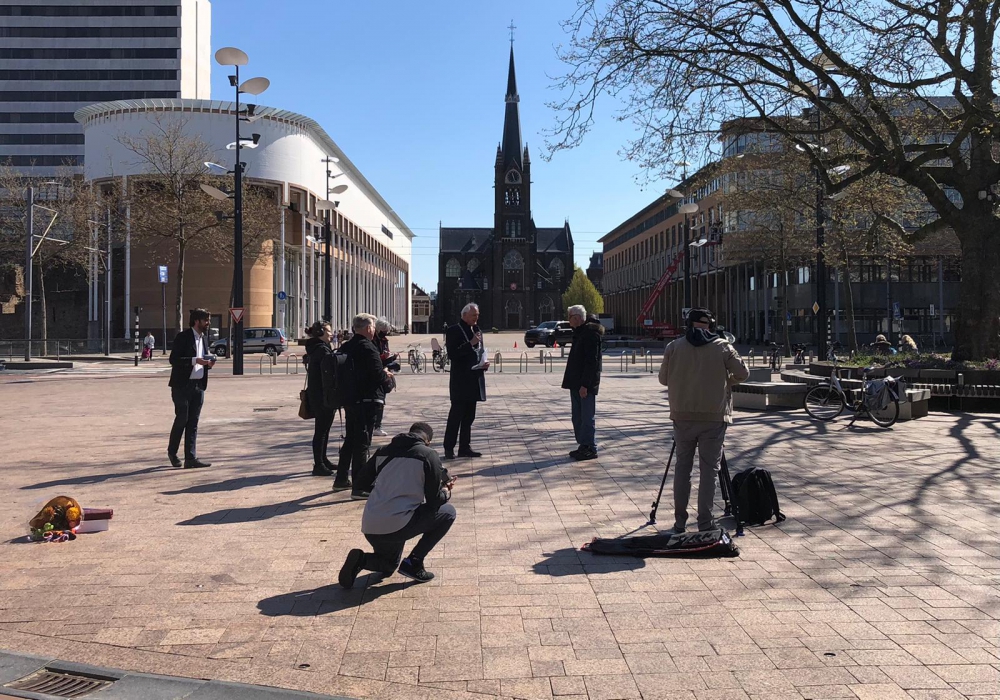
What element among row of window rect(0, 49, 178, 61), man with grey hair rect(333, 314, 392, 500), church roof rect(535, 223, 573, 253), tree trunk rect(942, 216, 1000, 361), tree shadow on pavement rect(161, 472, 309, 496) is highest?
row of window rect(0, 49, 178, 61)

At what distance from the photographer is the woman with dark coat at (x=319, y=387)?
8469 millimetres

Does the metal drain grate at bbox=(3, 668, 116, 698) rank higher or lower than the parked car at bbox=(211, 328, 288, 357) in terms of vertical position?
lower

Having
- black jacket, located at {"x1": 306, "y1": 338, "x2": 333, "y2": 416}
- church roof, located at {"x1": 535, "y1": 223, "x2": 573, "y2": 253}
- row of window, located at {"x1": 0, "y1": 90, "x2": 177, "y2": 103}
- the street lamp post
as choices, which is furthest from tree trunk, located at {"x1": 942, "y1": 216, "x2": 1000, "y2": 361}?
church roof, located at {"x1": 535, "y1": 223, "x2": 573, "y2": 253}

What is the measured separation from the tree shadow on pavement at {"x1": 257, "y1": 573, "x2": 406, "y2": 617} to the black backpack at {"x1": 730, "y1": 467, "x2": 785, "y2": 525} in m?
2.97

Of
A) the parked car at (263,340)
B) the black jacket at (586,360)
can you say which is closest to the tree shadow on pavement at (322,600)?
the black jacket at (586,360)

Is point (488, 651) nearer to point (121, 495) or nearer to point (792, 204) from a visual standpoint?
point (121, 495)

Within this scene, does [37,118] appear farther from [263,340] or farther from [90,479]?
[90,479]

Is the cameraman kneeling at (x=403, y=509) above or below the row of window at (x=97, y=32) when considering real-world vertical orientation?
below

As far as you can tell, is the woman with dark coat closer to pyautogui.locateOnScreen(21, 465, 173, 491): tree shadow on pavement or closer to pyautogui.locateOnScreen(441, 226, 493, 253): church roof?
pyautogui.locateOnScreen(21, 465, 173, 491): tree shadow on pavement

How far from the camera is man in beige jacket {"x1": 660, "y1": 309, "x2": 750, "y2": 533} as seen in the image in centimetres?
613

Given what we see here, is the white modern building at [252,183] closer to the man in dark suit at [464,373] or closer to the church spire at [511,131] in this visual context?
the man in dark suit at [464,373]

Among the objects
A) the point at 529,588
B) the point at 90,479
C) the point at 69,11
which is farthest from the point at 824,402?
the point at 69,11

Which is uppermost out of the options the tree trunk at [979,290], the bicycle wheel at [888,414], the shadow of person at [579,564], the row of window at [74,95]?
the row of window at [74,95]

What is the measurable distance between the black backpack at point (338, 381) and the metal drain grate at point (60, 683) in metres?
4.04
